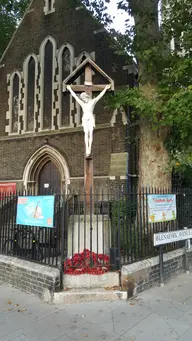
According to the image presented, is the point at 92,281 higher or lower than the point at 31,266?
lower

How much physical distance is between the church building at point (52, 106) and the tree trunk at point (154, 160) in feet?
12.1

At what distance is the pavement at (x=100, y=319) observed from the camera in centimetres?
354

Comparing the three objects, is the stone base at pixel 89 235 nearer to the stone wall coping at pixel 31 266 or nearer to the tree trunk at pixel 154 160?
the stone wall coping at pixel 31 266

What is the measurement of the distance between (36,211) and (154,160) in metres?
3.73

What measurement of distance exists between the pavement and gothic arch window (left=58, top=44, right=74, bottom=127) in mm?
10165

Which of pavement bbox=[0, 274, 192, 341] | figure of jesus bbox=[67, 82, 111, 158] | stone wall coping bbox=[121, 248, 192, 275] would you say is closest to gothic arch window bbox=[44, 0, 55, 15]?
figure of jesus bbox=[67, 82, 111, 158]

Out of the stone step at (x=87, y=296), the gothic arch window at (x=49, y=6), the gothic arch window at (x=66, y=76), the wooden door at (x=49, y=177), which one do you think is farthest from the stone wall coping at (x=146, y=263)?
the gothic arch window at (x=49, y=6)

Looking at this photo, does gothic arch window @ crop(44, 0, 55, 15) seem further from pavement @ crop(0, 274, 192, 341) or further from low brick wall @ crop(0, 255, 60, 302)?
pavement @ crop(0, 274, 192, 341)

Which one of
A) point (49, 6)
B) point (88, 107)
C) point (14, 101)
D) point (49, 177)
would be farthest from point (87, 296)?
point (49, 6)

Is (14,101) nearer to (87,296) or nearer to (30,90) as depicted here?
(30,90)

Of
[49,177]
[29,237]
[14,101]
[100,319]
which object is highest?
[14,101]

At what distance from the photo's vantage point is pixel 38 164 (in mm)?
14578

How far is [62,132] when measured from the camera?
541 inches

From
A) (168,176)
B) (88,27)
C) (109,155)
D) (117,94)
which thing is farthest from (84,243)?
(88,27)
